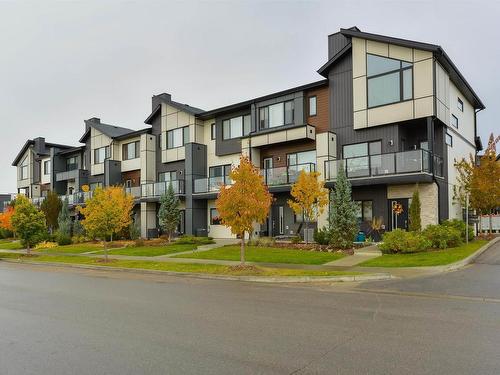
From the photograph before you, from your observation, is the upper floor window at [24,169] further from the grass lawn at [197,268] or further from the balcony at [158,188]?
the grass lawn at [197,268]

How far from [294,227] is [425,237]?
9658 mm

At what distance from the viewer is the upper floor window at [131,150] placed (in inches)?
1550

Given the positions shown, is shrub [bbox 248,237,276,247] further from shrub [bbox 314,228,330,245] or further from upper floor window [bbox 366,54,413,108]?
upper floor window [bbox 366,54,413,108]

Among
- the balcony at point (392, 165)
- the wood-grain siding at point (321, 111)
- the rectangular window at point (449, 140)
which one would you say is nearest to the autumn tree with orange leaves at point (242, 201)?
the balcony at point (392, 165)

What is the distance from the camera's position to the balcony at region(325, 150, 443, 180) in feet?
69.8

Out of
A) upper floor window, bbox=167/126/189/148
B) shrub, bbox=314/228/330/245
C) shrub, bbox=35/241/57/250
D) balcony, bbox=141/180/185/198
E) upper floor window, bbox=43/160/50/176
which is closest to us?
shrub, bbox=314/228/330/245

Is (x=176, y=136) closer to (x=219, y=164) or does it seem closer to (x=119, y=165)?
(x=219, y=164)

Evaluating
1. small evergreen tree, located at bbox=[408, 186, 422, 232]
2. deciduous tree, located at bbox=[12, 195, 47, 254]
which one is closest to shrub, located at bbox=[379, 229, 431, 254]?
small evergreen tree, located at bbox=[408, 186, 422, 232]

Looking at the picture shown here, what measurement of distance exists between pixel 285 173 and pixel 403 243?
32.1 feet

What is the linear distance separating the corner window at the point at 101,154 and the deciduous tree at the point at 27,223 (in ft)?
44.4

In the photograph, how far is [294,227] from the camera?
27.7 meters

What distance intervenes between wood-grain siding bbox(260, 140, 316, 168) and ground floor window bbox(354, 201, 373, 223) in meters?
4.85

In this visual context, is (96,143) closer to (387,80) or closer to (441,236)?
(387,80)

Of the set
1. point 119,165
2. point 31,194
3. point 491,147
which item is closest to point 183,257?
point 491,147
